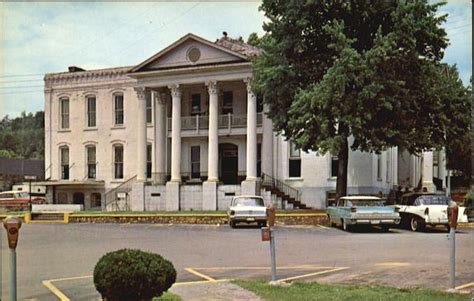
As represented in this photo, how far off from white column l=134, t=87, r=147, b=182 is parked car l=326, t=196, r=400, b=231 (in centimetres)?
1327

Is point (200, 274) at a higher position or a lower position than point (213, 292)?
lower

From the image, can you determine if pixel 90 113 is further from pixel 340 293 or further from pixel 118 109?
pixel 340 293

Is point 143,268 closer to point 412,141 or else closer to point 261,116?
point 412,141

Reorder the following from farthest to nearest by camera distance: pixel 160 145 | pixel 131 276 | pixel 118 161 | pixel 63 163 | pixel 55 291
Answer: pixel 63 163, pixel 118 161, pixel 160 145, pixel 55 291, pixel 131 276

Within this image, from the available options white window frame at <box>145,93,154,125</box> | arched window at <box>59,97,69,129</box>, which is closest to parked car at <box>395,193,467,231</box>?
white window frame at <box>145,93,154,125</box>

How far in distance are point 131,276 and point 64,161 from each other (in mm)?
28513

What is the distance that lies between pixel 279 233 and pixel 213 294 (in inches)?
420

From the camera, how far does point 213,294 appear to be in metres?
8.88

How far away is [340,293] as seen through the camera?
8.79 m

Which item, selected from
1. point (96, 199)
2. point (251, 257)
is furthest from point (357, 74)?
point (96, 199)

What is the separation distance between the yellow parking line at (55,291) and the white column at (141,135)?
21.4 m

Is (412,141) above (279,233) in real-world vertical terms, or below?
above

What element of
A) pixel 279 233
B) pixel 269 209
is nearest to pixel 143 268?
pixel 269 209

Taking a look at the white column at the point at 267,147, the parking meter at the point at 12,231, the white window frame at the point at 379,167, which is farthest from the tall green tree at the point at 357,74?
the parking meter at the point at 12,231
